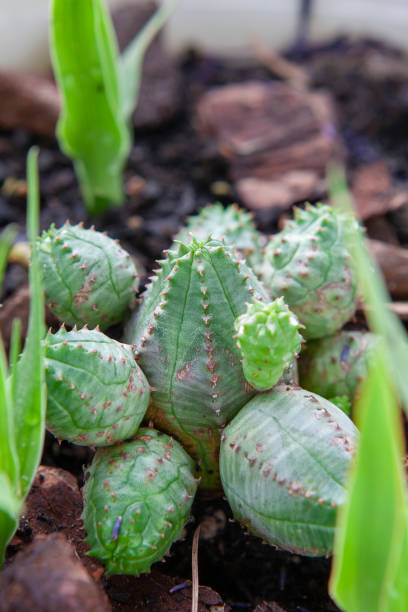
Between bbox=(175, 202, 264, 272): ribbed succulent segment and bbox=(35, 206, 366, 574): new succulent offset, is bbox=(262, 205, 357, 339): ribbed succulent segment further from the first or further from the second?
bbox=(175, 202, 264, 272): ribbed succulent segment

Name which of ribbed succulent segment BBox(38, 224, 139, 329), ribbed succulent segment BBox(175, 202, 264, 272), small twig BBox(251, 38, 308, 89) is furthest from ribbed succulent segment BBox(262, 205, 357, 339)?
small twig BBox(251, 38, 308, 89)

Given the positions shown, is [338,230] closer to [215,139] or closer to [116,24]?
[215,139]

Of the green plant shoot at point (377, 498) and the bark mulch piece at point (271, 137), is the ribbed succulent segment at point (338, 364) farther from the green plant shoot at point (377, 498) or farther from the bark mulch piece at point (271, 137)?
the bark mulch piece at point (271, 137)

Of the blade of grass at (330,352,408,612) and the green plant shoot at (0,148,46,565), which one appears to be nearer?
the blade of grass at (330,352,408,612)

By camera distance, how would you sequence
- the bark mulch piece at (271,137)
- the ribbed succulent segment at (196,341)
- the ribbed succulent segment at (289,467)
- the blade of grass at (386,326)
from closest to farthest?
1. the blade of grass at (386,326)
2. the ribbed succulent segment at (289,467)
3. the ribbed succulent segment at (196,341)
4. the bark mulch piece at (271,137)

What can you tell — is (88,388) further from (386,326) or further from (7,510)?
(386,326)

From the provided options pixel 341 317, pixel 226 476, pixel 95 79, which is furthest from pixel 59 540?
pixel 95 79

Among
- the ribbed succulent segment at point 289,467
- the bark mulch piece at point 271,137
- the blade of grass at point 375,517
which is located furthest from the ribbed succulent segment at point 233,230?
the bark mulch piece at point 271,137
